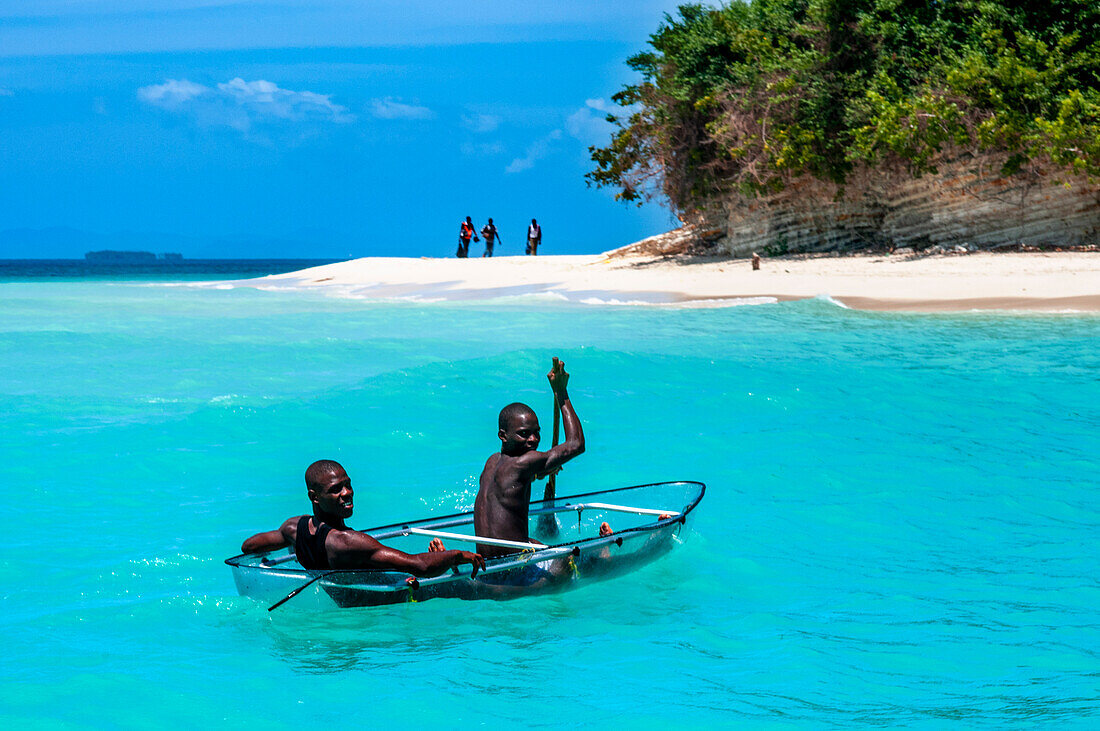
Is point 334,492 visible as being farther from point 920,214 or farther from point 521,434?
point 920,214

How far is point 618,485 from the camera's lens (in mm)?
9156

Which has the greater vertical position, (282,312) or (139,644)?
(282,312)

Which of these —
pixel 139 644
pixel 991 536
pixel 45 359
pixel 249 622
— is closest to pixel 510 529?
pixel 249 622

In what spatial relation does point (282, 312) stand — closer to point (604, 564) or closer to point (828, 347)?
point (828, 347)

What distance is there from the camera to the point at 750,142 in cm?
2734

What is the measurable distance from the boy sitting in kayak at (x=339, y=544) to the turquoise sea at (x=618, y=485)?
0.38 metres

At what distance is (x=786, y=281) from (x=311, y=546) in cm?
1977

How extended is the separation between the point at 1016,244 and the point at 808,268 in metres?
4.85

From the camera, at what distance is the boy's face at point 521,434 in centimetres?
579

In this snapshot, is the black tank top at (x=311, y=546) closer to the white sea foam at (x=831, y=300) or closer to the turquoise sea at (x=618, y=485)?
the turquoise sea at (x=618, y=485)

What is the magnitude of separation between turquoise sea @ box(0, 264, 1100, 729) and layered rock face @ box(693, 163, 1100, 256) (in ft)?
27.9

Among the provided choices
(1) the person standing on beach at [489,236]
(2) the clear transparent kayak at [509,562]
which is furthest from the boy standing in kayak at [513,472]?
(1) the person standing on beach at [489,236]

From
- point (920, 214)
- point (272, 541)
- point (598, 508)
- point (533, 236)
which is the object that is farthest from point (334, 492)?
point (533, 236)

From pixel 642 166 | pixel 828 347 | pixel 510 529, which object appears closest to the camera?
pixel 510 529
